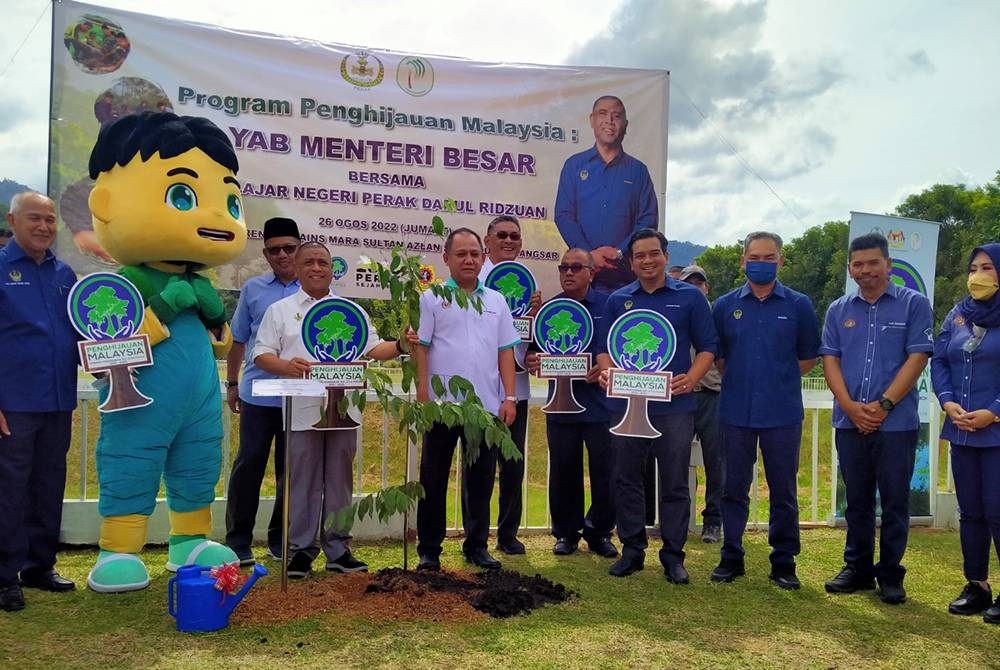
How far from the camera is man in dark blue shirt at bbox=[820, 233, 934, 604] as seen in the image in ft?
13.2

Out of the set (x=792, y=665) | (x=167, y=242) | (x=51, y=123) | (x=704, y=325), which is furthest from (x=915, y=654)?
(x=51, y=123)

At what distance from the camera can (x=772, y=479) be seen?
14.1 feet

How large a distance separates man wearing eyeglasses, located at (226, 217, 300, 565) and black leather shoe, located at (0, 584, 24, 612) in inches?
44.5

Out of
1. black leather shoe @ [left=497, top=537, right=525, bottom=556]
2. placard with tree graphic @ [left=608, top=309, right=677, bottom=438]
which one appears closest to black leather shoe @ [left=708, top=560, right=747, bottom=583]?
placard with tree graphic @ [left=608, top=309, right=677, bottom=438]

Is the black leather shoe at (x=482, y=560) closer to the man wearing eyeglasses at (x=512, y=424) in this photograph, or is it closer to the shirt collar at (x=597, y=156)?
the man wearing eyeglasses at (x=512, y=424)

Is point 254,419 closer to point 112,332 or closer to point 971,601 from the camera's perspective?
point 112,332

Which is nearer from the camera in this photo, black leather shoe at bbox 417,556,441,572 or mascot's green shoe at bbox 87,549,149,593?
mascot's green shoe at bbox 87,549,149,593

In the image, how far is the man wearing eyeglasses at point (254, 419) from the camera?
4504 mm

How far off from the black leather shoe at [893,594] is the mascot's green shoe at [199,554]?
10.7 ft

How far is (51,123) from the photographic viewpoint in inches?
192

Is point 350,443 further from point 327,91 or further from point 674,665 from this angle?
point 327,91

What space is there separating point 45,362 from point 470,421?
6.75ft

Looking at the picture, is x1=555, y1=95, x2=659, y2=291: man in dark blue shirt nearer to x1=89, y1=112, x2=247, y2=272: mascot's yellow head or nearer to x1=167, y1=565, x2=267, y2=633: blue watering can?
x1=89, y1=112, x2=247, y2=272: mascot's yellow head

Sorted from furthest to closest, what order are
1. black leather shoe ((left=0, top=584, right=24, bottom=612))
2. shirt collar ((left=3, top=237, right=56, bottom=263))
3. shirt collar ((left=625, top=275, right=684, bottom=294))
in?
Result: shirt collar ((left=625, top=275, right=684, bottom=294)), shirt collar ((left=3, top=237, right=56, bottom=263)), black leather shoe ((left=0, top=584, right=24, bottom=612))
